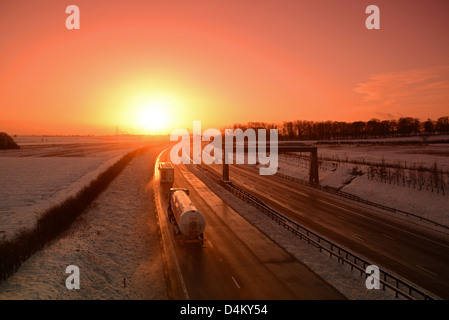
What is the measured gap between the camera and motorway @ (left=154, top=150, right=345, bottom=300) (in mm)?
17172

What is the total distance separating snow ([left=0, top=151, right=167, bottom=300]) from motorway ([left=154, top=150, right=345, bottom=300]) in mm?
→ 1281

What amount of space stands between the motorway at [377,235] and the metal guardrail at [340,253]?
1582mm

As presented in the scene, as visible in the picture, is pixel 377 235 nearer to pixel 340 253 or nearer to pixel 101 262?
pixel 340 253

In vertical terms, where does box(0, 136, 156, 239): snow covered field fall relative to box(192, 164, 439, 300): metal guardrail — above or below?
above

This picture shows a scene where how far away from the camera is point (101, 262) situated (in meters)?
22.3

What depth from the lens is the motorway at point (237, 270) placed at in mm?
17172

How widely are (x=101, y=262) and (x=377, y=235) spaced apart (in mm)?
26252

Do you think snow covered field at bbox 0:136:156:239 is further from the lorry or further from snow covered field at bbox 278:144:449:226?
snow covered field at bbox 278:144:449:226

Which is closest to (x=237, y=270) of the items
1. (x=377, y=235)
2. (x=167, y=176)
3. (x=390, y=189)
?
(x=377, y=235)

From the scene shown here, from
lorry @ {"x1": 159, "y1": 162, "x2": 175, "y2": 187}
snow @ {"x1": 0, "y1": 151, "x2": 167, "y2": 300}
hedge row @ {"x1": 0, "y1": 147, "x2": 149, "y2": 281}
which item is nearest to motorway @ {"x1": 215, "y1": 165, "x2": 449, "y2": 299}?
lorry @ {"x1": 159, "y1": 162, "x2": 175, "y2": 187}

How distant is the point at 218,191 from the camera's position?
49.6 m
